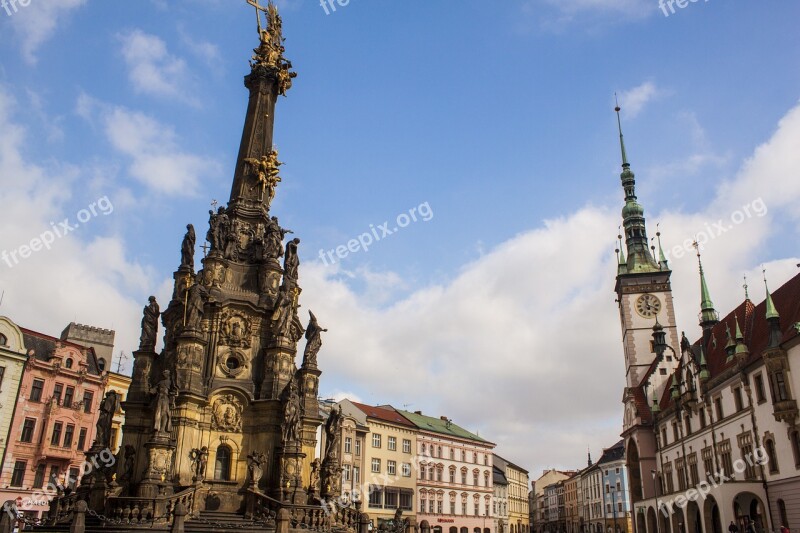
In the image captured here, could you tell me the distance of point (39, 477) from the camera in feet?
121

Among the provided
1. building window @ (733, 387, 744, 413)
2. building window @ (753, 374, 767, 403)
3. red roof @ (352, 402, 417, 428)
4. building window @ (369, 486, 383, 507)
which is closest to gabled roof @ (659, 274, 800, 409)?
building window @ (753, 374, 767, 403)

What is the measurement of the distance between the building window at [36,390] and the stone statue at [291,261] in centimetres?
2149

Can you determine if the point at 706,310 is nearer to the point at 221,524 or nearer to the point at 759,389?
the point at 759,389

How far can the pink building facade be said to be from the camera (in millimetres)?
35656

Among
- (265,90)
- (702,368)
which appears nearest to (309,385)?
(265,90)

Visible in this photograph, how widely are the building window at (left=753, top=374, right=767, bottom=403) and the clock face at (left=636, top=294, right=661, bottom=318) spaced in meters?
33.1

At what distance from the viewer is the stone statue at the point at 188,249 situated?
83.3 feet

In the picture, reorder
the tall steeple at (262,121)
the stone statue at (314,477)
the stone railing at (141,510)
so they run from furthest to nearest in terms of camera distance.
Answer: the tall steeple at (262,121) < the stone statue at (314,477) < the stone railing at (141,510)

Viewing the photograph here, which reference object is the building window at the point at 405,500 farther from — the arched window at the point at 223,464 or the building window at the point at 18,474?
the arched window at the point at 223,464

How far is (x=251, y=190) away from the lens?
91.2ft

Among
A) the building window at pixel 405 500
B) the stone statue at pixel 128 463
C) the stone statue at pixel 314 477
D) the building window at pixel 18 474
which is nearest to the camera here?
the stone statue at pixel 128 463

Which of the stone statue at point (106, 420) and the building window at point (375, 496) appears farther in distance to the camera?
the building window at point (375, 496)

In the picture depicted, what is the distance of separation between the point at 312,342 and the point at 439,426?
48188 millimetres

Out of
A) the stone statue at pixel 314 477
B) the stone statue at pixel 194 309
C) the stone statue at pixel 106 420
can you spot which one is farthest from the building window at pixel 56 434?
the stone statue at pixel 314 477
